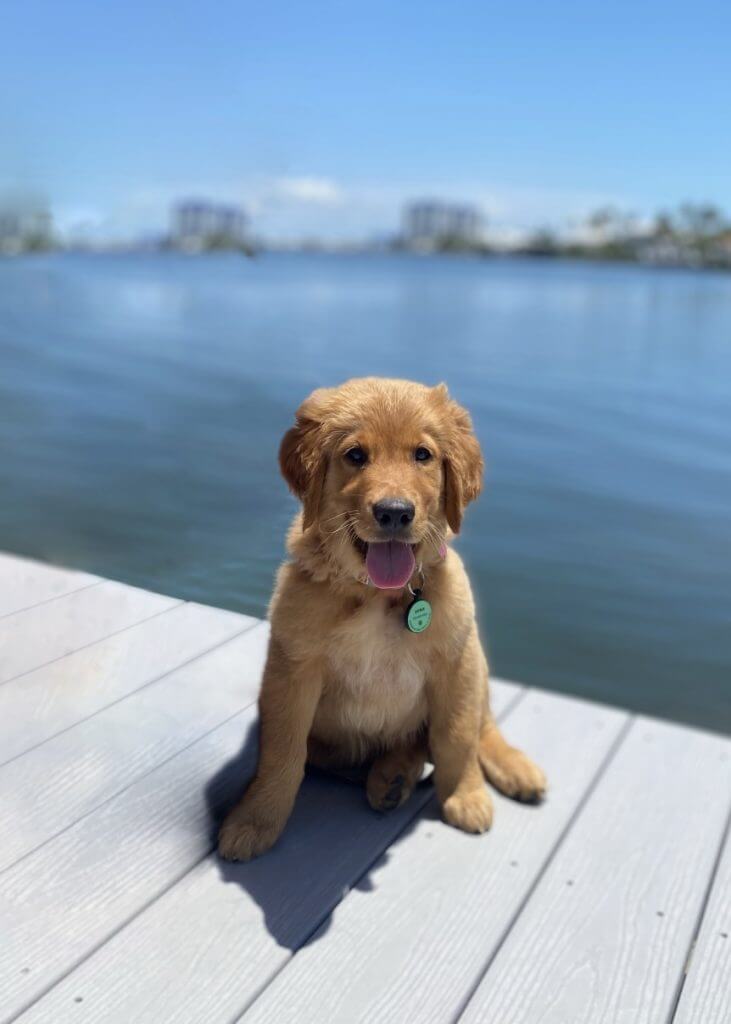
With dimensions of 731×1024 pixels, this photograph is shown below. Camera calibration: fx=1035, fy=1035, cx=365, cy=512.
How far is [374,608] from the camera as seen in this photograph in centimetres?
235

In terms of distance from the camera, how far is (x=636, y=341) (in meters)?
20.5

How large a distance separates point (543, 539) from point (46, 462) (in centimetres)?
342

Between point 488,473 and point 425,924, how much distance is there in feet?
19.5

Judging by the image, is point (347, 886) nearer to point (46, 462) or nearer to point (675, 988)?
point (675, 988)

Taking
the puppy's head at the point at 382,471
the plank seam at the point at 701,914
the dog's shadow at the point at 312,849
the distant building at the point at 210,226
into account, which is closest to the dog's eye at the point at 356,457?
the puppy's head at the point at 382,471

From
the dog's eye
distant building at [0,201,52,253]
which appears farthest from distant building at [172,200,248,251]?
the dog's eye

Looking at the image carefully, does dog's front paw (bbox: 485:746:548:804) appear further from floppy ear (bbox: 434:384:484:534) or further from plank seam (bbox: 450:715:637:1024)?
floppy ear (bbox: 434:384:484:534)

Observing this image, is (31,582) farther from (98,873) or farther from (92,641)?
(98,873)

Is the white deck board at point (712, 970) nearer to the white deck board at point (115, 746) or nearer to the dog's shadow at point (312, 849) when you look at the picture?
the dog's shadow at point (312, 849)

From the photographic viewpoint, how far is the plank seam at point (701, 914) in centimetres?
202

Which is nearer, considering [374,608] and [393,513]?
[393,513]

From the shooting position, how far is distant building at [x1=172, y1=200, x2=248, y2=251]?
742cm

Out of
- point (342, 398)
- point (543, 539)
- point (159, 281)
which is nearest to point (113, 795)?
point (342, 398)

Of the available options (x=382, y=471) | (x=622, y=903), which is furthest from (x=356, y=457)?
(x=622, y=903)
